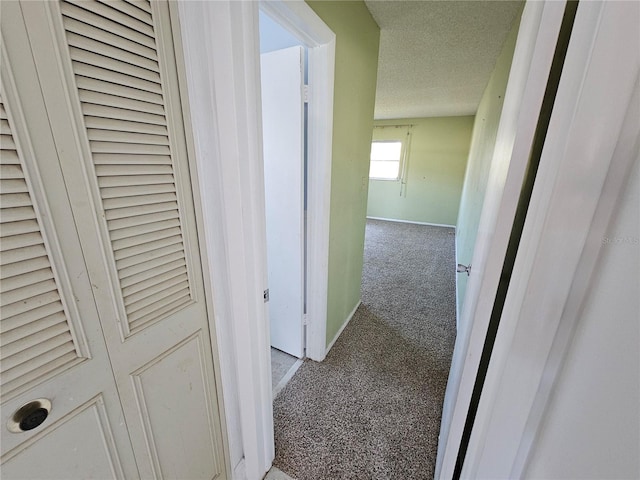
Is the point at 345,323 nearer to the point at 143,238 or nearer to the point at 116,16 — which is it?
the point at 143,238

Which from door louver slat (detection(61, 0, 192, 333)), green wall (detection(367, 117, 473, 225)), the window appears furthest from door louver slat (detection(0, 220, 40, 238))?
green wall (detection(367, 117, 473, 225))

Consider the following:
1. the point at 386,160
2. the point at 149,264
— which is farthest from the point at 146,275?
the point at 386,160

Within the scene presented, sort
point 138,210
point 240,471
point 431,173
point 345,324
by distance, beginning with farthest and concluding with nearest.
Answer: point 431,173 → point 345,324 → point 240,471 → point 138,210

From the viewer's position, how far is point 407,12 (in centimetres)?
173

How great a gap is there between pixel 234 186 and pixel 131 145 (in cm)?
29

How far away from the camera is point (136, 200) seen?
2.23 feet

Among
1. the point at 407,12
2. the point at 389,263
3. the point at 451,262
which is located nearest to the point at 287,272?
the point at 407,12

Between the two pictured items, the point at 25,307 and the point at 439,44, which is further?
the point at 439,44

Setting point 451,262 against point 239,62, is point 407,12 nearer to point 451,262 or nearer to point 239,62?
point 239,62

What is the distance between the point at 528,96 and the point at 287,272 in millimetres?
1519

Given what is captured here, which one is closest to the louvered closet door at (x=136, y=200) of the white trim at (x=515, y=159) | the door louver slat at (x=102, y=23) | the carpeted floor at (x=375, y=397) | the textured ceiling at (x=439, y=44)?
the door louver slat at (x=102, y=23)

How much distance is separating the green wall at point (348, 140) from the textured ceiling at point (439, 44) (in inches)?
8.6

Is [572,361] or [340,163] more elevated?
[340,163]

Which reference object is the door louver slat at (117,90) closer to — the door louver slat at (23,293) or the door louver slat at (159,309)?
the door louver slat at (23,293)
